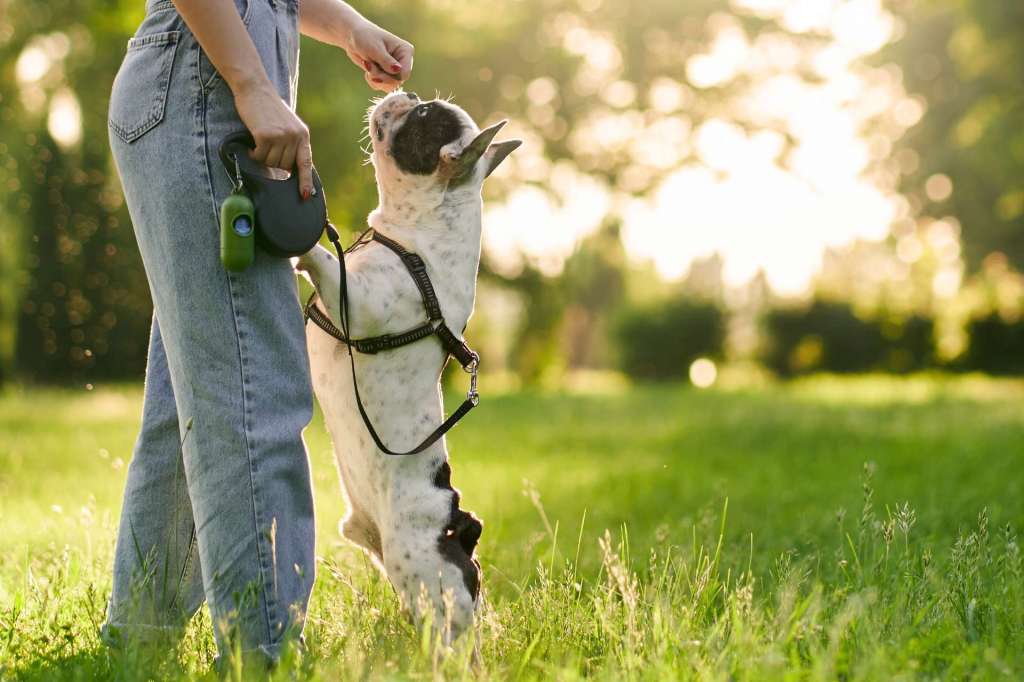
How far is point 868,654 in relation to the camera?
2586mm

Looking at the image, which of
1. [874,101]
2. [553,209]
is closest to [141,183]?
[553,209]

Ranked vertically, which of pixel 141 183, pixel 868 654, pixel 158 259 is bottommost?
pixel 868 654

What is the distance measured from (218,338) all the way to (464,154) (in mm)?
933

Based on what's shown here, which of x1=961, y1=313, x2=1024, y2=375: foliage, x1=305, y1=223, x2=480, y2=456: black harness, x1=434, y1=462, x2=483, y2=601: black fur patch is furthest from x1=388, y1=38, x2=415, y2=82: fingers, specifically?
x1=961, y1=313, x2=1024, y2=375: foliage

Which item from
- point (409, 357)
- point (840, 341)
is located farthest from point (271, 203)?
A: point (840, 341)

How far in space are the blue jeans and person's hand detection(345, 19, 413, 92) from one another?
0.50 meters

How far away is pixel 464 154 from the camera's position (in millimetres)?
3094

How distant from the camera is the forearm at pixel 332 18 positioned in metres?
3.24

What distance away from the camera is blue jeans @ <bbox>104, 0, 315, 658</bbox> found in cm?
259

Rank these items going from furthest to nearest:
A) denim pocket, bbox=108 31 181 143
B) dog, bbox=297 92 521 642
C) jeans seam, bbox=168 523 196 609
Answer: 1. jeans seam, bbox=168 523 196 609
2. dog, bbox=297 92 521 642
3. denim pocket, bbox=108 31 181 143

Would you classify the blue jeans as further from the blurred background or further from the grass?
the blurred background

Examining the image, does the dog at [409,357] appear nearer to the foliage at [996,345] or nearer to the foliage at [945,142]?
the foliage at [945,142]

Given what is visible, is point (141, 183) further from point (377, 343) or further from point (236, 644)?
point (236, 644)

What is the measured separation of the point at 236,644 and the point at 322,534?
2.65 meters
